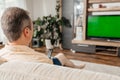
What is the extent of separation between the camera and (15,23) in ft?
3.40

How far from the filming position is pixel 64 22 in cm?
455

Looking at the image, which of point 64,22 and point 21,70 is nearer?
point 21,70

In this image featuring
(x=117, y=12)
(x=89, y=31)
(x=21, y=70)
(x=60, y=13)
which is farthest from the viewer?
(x=60, y=13)

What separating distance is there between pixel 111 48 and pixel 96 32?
1.81 ft

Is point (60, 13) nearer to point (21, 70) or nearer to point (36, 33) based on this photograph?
point (36, 33)

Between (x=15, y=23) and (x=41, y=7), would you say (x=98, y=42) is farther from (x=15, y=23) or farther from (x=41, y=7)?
(x=15, y=23)

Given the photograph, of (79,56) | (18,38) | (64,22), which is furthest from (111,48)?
(18,38)

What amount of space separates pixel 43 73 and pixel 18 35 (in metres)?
0.45

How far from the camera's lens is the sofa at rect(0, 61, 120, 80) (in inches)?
26.0

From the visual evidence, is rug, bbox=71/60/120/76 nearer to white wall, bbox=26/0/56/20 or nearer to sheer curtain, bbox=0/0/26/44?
white wall, bbox=26/0/56/20

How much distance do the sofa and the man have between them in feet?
0.65

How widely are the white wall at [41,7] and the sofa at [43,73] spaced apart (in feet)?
14.3

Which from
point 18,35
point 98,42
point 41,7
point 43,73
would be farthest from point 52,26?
point 43,73

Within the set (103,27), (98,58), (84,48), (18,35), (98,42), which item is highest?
(18,35)
